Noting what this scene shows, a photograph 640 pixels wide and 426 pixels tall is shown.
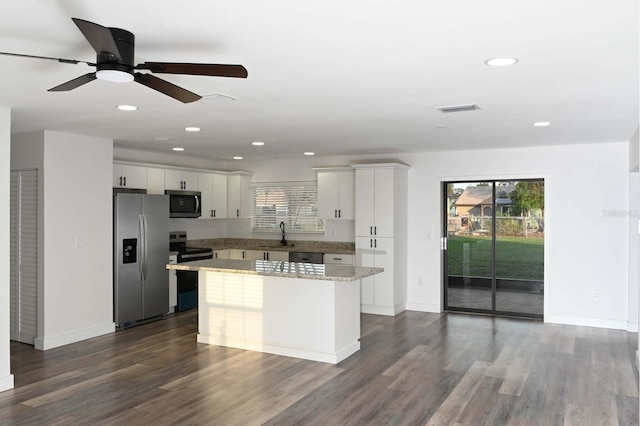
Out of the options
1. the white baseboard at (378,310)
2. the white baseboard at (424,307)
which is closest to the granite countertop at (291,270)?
the white baseboard at (378,310)

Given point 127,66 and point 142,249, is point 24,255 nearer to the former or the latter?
point 142,249

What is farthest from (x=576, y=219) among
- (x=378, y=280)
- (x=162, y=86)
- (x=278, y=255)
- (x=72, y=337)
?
(x=72, y=337)

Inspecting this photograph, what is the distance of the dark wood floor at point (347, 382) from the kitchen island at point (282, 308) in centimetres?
17

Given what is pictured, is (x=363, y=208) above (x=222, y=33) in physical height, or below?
below

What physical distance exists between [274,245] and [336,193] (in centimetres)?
145

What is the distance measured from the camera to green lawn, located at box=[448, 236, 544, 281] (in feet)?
23.4

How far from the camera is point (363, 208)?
7613 mm

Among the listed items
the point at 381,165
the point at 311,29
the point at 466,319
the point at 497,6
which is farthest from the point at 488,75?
the point at 466,319

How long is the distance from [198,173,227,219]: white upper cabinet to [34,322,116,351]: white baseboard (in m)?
2.53

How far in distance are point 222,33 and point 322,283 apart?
311cm

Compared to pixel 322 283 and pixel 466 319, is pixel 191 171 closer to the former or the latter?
pixel 322 283

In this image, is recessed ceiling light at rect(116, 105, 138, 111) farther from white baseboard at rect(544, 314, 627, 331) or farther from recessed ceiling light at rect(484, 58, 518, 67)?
white baseboard at rect(544, 314, 627, 331)

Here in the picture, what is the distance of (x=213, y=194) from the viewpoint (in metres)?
8.54

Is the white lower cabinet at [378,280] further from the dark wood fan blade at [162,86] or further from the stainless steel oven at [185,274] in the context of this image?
the dark wood fan blade at [162,86]
